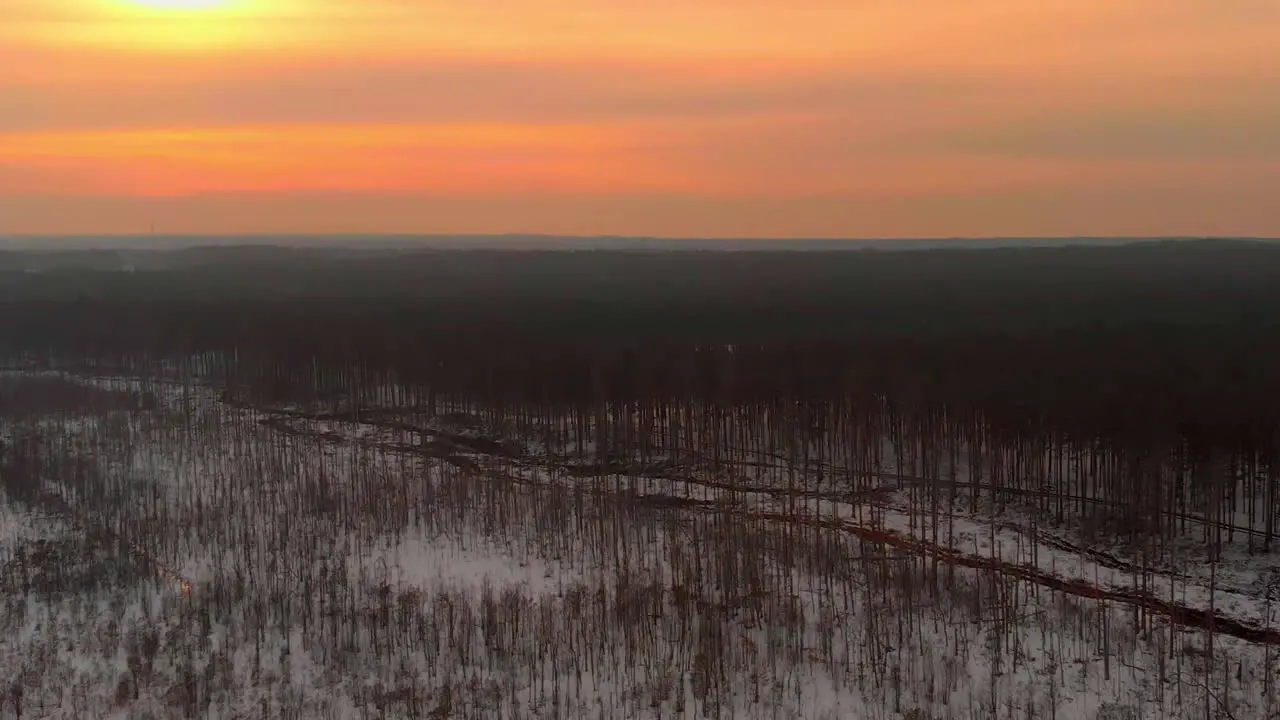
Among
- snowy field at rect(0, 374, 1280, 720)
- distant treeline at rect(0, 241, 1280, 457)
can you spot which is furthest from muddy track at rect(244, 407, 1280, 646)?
distant treeline at rect(0, 241, 1280, 457)

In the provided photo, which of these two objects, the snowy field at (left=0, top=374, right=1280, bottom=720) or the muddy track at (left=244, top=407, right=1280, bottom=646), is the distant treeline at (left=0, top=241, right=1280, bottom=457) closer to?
the snowy field at (left=0, top=374, right=1280, bottom=720)

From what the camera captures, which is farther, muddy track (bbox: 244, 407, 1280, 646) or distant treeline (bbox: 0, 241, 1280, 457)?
distant treeline (bbox: 0, 241, 1280, 457)

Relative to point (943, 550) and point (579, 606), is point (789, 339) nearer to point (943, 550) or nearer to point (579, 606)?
point (943, 550)

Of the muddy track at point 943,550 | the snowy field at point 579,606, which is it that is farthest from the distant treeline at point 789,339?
the muddy track at point 943,550

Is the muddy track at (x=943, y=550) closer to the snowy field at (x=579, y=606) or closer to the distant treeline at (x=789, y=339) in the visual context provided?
the snowy field at (x=579, y=606)

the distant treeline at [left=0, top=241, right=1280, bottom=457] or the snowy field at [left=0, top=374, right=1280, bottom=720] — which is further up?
the distant treeline at [left=0, top=241, right=1280, bottom=457]

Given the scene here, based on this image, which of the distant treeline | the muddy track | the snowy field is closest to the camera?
the snowy field

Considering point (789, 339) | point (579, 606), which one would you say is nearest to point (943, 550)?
point (579, 606)

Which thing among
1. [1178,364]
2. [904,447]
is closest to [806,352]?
[904,447]
